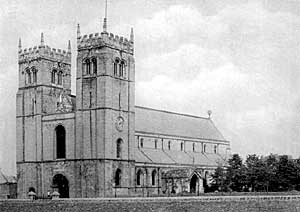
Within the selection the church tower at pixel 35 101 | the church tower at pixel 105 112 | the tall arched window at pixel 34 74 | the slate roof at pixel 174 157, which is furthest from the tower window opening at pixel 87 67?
the slate roof at pixel 174 157

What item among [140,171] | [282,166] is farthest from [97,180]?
[282,166]

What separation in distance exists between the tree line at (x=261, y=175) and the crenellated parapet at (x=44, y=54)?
24.5 metres

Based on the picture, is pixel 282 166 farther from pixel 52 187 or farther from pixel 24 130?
pixel 24 130

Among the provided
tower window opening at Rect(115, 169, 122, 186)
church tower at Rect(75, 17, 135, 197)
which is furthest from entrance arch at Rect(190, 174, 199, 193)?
tower window opening at Rect(115, 169, 122, 186)

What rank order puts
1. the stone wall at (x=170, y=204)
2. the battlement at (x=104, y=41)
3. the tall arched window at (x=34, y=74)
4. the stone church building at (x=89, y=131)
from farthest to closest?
the tall arched window at (x=34, y=74) < the battlement at (x=104, y=41) < the stone church building at (x=89, y=131) < the stone wall at (x=170, y=204)

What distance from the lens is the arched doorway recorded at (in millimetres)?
72569

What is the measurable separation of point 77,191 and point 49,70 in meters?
15.7

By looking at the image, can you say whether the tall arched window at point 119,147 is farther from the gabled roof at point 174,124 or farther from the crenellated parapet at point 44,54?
the crenellated parapet at point 44,54

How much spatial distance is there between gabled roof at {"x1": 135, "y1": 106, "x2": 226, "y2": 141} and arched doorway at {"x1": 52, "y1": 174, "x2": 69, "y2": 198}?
12.7 meters

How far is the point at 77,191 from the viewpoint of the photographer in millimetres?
70688

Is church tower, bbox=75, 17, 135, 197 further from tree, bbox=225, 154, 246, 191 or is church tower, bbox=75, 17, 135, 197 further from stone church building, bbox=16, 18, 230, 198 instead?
tree, bbox=225, 154, 246, 191

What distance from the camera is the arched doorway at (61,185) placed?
238ft

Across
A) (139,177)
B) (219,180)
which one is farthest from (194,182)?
(139,177)

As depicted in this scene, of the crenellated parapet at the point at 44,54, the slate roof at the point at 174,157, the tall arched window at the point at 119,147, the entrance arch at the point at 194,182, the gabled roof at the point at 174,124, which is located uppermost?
the crenellated parapet at the point at 44,54
